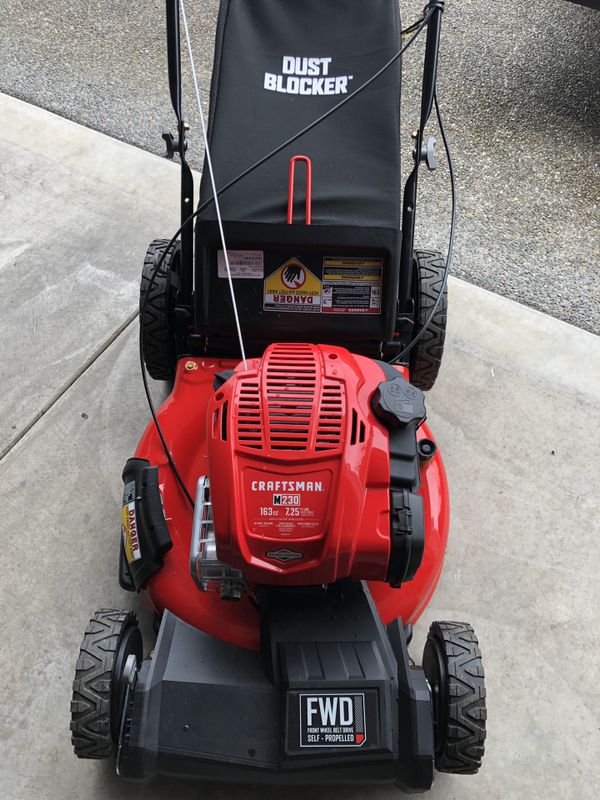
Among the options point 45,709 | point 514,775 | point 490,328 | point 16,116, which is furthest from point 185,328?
point 16,116

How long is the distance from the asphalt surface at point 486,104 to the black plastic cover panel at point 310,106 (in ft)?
4.19

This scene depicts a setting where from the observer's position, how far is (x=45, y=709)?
2188mm

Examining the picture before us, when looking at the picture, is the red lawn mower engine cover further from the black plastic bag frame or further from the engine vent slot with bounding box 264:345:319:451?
the black plastic bag frame

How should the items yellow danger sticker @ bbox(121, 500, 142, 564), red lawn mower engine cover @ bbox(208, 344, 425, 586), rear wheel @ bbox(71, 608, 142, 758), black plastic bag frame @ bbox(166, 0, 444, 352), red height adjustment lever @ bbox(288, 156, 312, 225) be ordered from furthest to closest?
black plastic bag frame @ bbox(166, 0, 444, 352)
red height adjustment lever @ bbox(288, 156, 312, 225)
yellow danger sticker @ bbox(121, 500, 142, 564)
rear wheel @ bbox(71, 608, 142, 758)
red lawn mower engine cover @ bbox(208, 344, 425, 586)

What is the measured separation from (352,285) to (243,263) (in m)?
0.31

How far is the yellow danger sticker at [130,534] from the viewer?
207 cm

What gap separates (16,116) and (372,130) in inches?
96.0

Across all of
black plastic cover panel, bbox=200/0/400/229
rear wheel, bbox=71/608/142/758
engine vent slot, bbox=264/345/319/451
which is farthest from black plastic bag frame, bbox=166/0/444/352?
rear wheel, bbox=71/608/142/758

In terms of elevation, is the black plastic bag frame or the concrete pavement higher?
the black plastic bag frame

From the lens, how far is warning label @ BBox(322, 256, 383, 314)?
2.25 m

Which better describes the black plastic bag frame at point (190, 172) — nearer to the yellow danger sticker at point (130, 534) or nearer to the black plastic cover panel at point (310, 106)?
the black plastic cover panel at point (310, 106)

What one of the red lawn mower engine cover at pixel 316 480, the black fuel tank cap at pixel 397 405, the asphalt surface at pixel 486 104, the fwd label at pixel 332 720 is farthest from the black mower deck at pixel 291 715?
the asphalt surface at pixel 486 104

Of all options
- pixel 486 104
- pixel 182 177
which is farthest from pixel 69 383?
pixel 486 104

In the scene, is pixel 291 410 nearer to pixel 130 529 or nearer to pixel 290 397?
pixel 290 397
